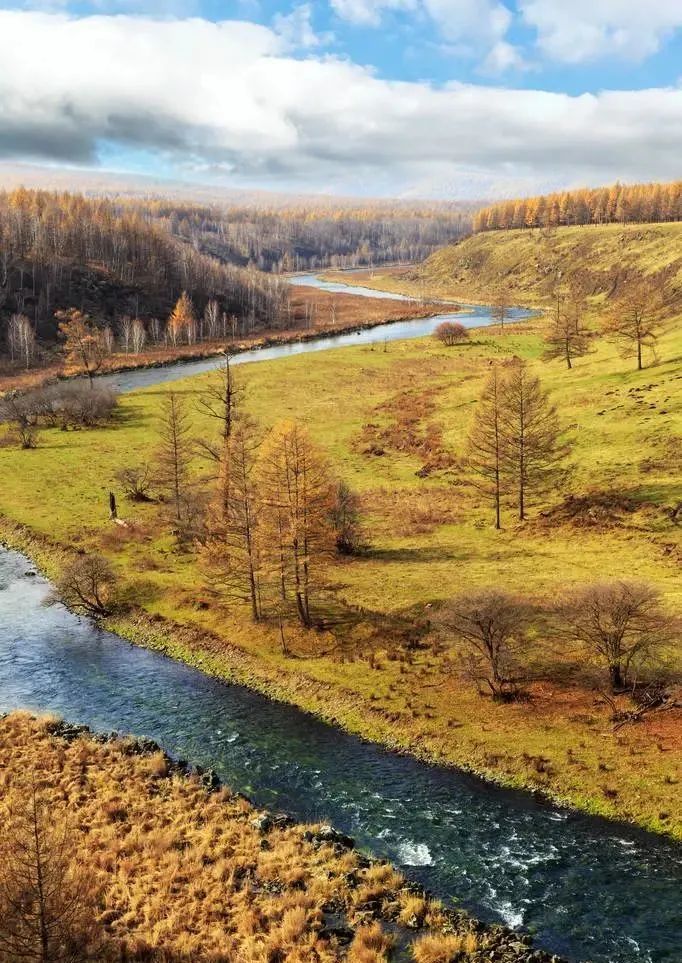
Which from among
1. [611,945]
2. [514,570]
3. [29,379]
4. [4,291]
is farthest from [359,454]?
[4,291]

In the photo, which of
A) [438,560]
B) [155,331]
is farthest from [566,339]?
[155,331]

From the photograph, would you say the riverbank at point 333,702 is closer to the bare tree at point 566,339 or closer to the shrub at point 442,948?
the shrub at point 442,948

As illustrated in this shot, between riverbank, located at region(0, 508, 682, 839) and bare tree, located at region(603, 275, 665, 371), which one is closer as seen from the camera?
riverbank, located at region(0, 508, 682, 839)

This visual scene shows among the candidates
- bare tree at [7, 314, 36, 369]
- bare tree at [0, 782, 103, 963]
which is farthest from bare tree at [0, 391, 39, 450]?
bare tree at [0, 782, 103, 963]

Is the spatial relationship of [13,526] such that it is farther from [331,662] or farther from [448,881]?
[448,881]

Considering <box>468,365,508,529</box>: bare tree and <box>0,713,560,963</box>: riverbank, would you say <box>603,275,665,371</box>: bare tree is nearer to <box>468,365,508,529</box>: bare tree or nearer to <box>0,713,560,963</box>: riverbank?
<box>468,365,508,529</box>: bare tree

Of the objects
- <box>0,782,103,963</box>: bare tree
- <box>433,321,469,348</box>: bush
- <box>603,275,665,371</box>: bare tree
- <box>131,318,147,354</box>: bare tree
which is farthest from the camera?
<box>131,318,147,354</box>: bare tree

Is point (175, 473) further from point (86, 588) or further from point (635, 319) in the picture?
point (635, 319)
